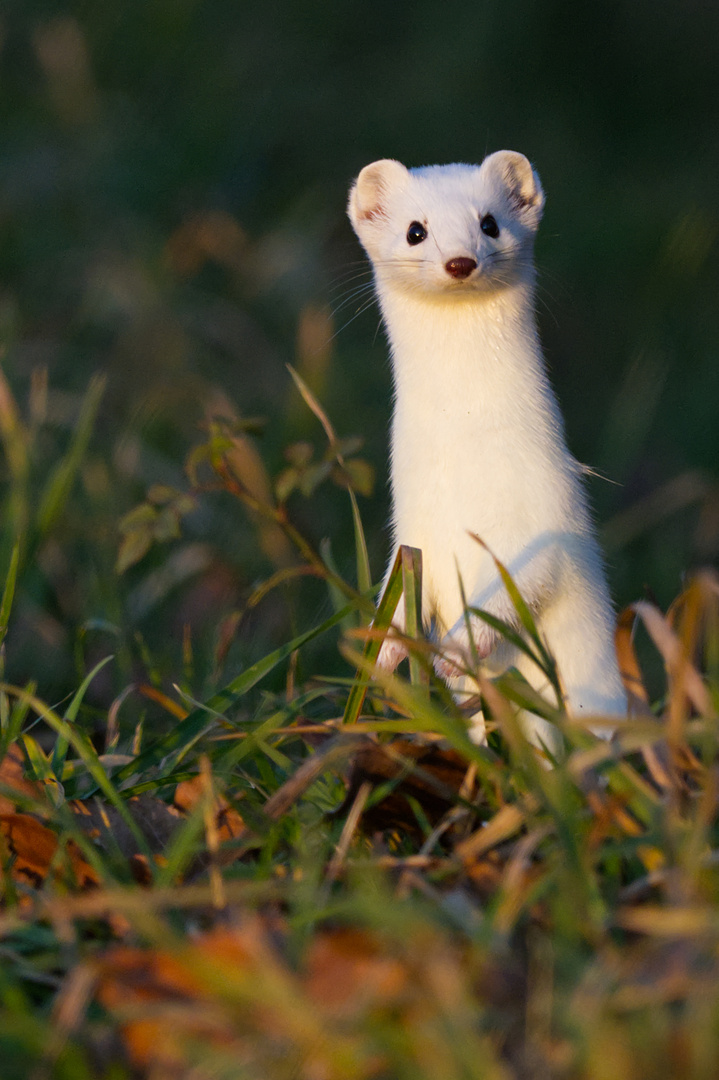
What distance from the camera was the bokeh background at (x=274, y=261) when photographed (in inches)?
175

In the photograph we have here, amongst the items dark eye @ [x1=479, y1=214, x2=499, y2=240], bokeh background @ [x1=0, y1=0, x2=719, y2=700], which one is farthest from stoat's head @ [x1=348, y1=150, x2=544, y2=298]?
bokeh background @ [x1=0, y1=0, x2=719, y2=700]

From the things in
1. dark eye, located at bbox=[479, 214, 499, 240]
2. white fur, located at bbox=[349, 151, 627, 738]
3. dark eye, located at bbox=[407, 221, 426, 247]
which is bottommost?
white fur, located at bbox=[349, 151, 627, 738]

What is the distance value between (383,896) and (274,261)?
5311 mm

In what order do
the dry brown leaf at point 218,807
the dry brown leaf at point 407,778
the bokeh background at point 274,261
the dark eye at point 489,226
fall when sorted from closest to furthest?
the dry brown leaf at point 407,778 → the dry brown leaf at point 218,807 → the dark eye at point 489,226 → the bokeh background at point 274,261

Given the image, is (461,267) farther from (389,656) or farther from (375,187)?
(389,656)

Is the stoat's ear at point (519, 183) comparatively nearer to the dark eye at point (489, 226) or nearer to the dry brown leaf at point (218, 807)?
the dark eye at point (489, 226)

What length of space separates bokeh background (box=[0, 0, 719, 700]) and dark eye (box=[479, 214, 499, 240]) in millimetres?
670

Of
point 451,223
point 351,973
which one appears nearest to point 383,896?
point 351,973

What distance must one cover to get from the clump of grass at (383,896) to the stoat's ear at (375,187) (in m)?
1.03

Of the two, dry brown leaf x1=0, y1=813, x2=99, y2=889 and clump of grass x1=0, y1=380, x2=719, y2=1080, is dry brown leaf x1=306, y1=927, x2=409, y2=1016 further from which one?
dry brown leaf x1=0, y1=813, x2=99, y2=889

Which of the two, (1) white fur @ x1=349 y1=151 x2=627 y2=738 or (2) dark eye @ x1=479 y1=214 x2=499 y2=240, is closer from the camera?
(1) white fur @ x1=349 y1=151 x2=627 y2=738

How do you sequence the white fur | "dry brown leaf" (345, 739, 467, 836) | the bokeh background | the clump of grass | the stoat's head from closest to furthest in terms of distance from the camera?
the clump of grass → "dry brown leaf" (345, 739, 467, 836) → the white fur → the stoat's head → the bokeh background

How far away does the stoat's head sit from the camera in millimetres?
2707

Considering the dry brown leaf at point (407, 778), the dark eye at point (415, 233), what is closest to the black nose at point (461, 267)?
the dark eye at point (415, 233)
